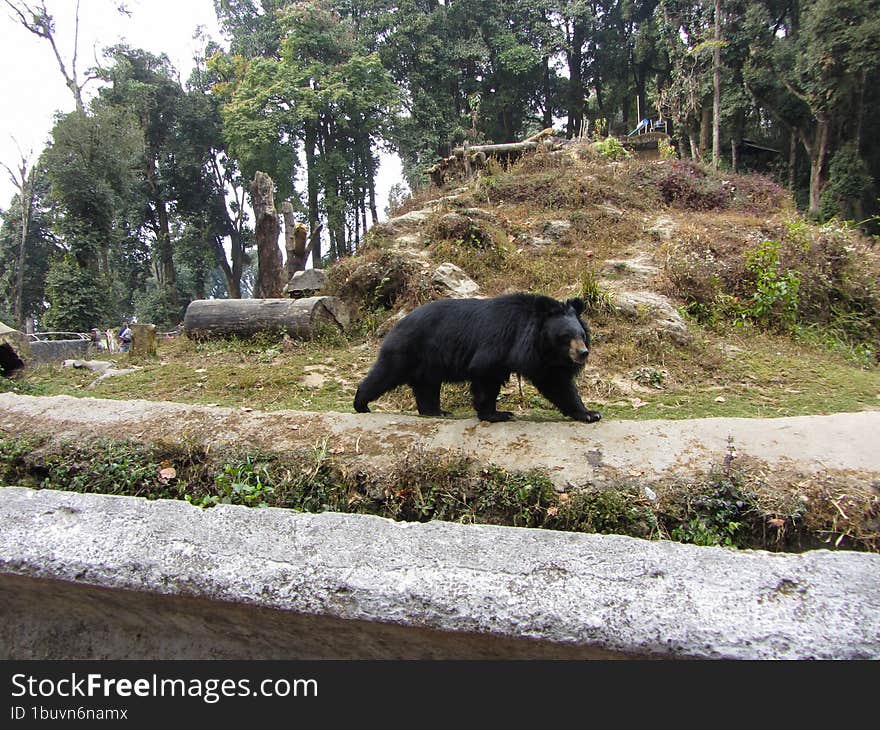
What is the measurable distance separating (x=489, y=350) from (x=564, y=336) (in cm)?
54

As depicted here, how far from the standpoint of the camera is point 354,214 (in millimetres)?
27062

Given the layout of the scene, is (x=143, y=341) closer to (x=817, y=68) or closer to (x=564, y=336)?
(x=564, y=336)

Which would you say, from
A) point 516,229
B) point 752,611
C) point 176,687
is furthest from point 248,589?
point 516,229

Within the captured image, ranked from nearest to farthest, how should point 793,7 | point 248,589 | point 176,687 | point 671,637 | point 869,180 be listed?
1. point 671,637
2. point 176,687
3. point 248,589
4. point 869,180
5. point 793,7

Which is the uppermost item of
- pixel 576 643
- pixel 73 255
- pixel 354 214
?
pixel 354 214

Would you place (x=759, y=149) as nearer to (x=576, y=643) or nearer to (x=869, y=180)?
(x=869, y=180)

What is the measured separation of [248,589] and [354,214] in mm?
26988

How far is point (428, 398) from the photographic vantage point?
430cm

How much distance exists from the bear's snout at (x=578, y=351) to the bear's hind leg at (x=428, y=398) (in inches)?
47.5

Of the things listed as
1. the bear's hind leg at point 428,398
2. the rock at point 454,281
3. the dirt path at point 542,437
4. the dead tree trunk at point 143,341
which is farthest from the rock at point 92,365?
the bear's hind leg at point 428,398

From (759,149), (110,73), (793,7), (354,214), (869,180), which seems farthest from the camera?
(354,214)

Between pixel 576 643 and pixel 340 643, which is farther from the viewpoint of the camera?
pixel 340 643

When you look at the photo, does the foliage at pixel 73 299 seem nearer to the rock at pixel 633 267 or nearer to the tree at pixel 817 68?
the rock at pixel 633 267

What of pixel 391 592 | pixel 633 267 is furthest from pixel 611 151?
pixel 391 592
